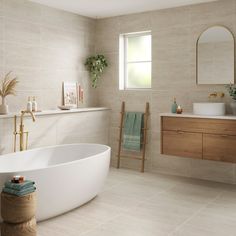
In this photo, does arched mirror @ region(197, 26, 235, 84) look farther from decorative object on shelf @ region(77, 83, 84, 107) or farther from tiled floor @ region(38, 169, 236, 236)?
decorative object on shelf @ region(77, 83, 84, 107)

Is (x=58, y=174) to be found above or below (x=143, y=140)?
below

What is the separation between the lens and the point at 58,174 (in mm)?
3559

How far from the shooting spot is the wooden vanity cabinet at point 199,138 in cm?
459

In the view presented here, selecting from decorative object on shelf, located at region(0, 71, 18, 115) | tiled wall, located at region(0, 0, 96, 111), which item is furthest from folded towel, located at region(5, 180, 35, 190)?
tiled wall, located at region(0, 0, 96, 111)

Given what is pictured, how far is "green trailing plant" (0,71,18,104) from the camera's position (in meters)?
4.64

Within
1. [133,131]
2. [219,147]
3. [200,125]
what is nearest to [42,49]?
[133,131]

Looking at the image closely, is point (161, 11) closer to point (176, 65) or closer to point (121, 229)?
point (176, 65)

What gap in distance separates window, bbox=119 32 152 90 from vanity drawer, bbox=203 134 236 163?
1.63 m

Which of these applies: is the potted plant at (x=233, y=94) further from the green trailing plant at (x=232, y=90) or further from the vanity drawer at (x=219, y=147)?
the vanity drawer at (x=219, y=147)

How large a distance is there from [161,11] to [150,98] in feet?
4.45

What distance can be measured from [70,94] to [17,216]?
3006 millimetres

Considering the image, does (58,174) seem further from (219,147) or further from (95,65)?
(95,65)

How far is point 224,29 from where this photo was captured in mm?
4957

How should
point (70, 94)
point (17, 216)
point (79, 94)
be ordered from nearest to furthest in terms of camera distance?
point (17, 216) → point (70, 94) → point (79, 94)
